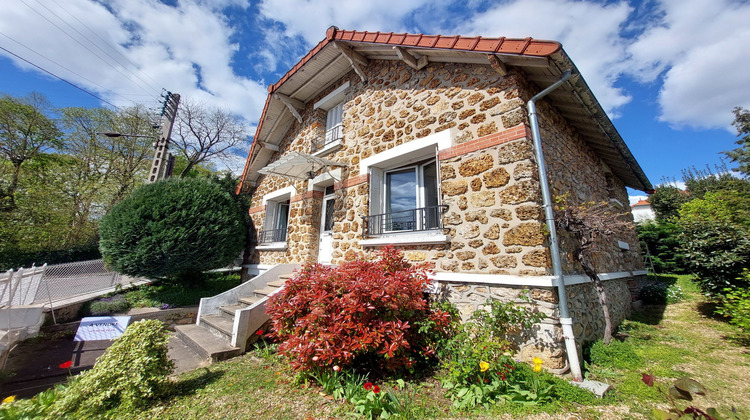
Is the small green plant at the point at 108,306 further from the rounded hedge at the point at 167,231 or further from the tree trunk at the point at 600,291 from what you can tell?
the tree trunk at the point at 600,291

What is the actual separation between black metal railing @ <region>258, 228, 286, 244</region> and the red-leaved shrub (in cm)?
494

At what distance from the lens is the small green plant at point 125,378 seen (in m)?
2.99

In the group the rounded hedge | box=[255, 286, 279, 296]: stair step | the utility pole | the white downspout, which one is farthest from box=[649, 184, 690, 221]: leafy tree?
the utility pole

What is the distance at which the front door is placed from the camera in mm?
7219

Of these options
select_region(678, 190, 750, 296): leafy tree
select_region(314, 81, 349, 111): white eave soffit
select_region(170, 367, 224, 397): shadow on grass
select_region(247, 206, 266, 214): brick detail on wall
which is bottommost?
select_region(170, 367, 224, 397): shadow on grass

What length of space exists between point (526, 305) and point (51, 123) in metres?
27.9

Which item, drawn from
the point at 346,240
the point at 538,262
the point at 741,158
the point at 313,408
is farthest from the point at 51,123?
the point at 741,158

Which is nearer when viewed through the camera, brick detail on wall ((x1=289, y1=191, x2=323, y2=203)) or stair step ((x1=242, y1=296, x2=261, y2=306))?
stair step ((x1=242, y1=296, x2=261, y2=306))

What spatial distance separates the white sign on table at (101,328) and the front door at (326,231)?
400cm

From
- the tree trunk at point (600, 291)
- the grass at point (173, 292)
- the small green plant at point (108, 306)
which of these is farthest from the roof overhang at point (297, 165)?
the small green plant at point (108, 306)

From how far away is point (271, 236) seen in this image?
9219 mm

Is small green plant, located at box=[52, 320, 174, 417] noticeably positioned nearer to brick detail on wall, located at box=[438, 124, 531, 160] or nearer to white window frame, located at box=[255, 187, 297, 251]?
brick detail on wall, located at box=[438, 124, 531, 160]

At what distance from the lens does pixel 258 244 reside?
944cm

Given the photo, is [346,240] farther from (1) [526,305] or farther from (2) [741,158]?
(2) [741,158]
